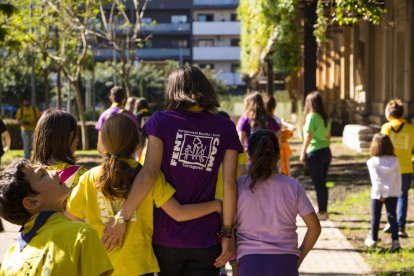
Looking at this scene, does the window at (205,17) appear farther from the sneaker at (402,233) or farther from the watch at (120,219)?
the watch at (120,219)

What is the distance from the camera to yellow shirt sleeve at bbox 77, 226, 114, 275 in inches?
138

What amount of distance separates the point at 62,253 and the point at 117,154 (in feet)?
5.10

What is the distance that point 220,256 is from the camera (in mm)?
5117

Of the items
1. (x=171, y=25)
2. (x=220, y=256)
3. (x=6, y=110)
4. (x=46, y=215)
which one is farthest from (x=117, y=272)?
(x=171, y=25)

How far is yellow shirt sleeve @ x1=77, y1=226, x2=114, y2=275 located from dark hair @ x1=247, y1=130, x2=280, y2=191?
1989 millimetres

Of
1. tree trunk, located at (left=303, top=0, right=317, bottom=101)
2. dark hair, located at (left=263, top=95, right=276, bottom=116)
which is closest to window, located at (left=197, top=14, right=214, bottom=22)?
tree trunk, located at (left=303, top=0, right=317, bottom=101)

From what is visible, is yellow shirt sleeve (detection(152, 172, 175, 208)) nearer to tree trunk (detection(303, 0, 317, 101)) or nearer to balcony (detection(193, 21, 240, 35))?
tree trunk (detection(303, 0, 317, 101))

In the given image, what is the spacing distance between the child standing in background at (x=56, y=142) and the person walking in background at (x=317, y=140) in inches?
275

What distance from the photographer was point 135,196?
4.88 metres

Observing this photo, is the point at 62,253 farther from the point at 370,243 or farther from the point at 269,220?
the point at 370,243

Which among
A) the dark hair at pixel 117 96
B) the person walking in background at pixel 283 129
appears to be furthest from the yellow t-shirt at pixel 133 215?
the dark hair at pixel 117 96

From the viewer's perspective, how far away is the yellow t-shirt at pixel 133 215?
4957mm

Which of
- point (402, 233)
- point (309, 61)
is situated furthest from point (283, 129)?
point (309, 61)

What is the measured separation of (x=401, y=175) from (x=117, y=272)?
20.7ft
